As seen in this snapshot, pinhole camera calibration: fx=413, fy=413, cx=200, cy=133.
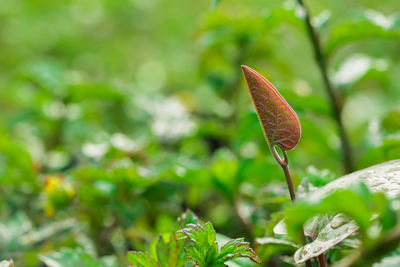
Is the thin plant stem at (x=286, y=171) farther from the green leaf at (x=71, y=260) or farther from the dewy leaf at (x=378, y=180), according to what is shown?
the green leaf at (x=71, y=260)

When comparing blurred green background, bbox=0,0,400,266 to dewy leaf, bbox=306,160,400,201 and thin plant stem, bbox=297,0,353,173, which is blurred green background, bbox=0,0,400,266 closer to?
thin plant stem, bbox=297,0,353,173

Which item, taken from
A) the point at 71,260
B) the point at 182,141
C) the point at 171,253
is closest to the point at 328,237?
the point at 171,253

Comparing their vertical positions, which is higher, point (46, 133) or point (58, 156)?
point (46, 133)

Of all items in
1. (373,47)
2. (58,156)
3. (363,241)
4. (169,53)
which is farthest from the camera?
(169,53)

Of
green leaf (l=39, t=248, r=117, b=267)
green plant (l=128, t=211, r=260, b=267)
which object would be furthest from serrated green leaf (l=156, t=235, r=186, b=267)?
green leaf (l=39, t=248, r=117, b=267)

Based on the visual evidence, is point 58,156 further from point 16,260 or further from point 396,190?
point 396,190

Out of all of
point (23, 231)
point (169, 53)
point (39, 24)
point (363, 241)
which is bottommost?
point (363, 241)

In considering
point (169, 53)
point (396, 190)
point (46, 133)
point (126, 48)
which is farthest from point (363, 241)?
point (126, 48)

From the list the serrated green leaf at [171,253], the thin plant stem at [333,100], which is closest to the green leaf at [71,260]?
the serrated green leaf at [171,253]
